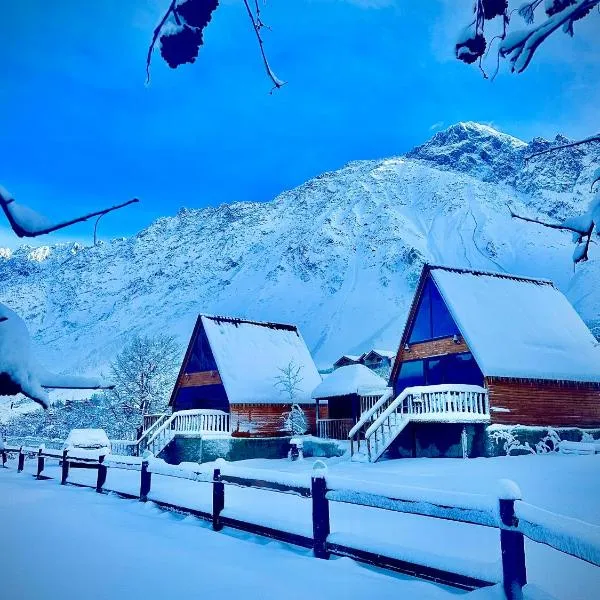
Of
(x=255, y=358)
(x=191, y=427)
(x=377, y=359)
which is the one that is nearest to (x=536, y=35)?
(x=191, y=427)

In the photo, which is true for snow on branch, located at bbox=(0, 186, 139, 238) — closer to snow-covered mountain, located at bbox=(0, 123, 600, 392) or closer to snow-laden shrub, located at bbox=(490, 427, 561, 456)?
snow-laden shrub, located at bbox=(490, 427, 561, 456)

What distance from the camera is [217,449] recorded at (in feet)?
→ 66.9

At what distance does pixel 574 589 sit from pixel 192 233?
191629mm

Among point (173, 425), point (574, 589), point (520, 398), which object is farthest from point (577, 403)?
point (173, 425)

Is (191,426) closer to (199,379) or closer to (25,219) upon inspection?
(199,379)

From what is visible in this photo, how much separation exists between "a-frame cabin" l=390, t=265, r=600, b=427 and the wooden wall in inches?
1.4

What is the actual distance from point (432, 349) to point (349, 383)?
397 cm

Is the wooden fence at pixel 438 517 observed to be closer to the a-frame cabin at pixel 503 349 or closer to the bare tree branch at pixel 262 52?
the bare tree branch at pixel 262 52

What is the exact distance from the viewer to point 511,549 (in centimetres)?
353

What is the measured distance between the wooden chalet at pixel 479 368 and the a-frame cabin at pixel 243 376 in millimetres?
5910

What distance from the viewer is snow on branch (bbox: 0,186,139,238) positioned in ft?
6.25

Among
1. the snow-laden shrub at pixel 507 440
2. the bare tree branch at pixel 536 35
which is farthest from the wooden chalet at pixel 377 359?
the bare tree branch at pixel 536 35

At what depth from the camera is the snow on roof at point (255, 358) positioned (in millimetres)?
22594

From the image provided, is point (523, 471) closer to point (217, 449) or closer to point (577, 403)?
point (577, 403)
